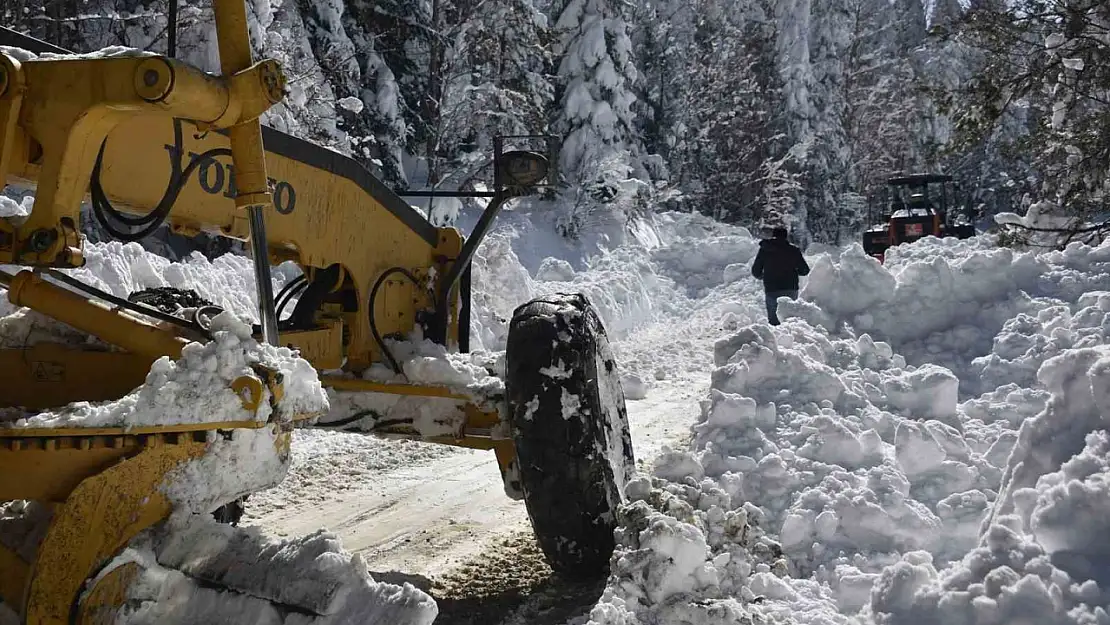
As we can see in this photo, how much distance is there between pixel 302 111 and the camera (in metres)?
12.9

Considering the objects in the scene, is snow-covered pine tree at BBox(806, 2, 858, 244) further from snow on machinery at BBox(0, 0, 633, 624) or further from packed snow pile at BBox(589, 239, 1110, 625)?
snow on machinery at BBox(0, 0, 633, 624)

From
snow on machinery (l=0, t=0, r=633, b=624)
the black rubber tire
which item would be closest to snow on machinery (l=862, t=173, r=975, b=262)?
snow on machinery (l=0, t=0, r=633, b=624)

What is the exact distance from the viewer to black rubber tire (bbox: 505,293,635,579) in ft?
12.3

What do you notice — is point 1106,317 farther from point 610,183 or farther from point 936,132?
point 936,132

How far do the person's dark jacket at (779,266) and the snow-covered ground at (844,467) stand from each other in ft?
Result: 5.06

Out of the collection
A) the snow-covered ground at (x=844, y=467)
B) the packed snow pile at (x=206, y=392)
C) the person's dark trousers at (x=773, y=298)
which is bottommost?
the snow-covered ground at (x=844, y=467)

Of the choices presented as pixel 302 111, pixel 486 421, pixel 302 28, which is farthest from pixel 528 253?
pixel 486 421

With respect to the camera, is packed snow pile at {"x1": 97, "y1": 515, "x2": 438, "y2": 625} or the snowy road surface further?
the snowy road surface

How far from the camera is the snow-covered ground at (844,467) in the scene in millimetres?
3086

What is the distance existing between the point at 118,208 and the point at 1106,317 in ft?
21.0

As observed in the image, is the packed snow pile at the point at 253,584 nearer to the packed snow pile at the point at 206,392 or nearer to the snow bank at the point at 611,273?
the packed snow pile at the point at 206,392

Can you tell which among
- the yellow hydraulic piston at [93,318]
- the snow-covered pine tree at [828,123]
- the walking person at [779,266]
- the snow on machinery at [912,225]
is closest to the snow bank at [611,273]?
the walking person at [779,266]

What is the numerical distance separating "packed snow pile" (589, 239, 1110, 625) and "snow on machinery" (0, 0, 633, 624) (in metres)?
0.57

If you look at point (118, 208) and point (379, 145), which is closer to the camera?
point (118, 208)
